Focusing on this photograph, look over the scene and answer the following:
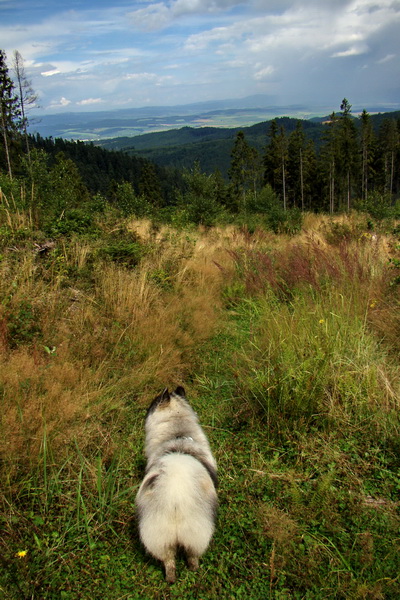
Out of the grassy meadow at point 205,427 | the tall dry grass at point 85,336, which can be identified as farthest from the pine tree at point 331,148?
the grassy meadow at point 205,427

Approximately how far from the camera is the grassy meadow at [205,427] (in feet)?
6.07

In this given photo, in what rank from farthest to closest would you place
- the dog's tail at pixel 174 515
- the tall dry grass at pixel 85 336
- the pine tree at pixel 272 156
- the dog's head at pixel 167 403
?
the pine tree at pixel 272 156, the dog's head at pixel 167 403, the tall dry grass at pixel 85 336, the dog's tail at pixel 174 515

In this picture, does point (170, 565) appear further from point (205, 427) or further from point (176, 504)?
point (205, 427)

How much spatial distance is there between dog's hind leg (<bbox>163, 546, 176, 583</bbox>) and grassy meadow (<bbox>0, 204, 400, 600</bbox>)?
0.05 meters

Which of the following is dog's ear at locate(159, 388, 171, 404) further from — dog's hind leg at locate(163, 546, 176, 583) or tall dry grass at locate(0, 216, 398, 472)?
dog's hind leg at locate(163, 546, 176, 583)

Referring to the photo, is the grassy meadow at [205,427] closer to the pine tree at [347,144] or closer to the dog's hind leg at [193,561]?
the dog's hind leg at [193,561]

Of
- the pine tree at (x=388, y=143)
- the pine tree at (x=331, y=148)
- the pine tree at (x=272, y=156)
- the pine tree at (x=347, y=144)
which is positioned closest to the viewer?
the pine tree at (x=331, y=148)

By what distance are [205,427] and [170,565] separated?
122cm

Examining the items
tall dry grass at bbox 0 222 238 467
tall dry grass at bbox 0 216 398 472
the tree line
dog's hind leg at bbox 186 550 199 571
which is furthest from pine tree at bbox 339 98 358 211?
dog's hind leg at bbox 186 550 199 571

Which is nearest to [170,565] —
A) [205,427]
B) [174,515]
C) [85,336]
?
[174,515]

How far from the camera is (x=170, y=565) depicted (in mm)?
1823

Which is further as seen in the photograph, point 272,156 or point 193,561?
point 272,156

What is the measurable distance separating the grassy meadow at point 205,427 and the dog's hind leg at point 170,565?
0.05 meters

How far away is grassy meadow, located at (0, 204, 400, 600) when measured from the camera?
72.9 inches
